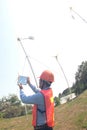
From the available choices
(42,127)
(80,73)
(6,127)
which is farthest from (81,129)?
(80,73)

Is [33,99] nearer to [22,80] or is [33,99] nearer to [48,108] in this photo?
[48,108]

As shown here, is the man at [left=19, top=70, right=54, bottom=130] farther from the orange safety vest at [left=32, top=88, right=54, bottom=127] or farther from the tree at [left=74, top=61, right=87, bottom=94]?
the tree at [left=74, top=61, right=87, bottom=94]

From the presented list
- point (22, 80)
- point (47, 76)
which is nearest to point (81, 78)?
point (22, 80)

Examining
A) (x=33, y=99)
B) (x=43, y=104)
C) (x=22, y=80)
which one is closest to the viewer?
(x=33, y=99)

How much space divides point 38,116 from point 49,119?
0.24 metres

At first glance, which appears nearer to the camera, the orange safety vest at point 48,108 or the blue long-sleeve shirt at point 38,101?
the blue long-sleeve shirt at point 38,101

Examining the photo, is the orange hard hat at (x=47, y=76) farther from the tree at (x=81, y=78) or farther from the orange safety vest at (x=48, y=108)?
the tree at (x=81, y=78)

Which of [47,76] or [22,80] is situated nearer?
[47,76]

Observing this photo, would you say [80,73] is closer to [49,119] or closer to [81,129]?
[81,129]

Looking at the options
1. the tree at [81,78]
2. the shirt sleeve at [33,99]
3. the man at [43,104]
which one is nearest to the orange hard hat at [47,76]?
the man at [43,104]

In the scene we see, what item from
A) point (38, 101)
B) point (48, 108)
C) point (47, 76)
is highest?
point (47, 76)

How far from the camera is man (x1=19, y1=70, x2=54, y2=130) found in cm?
776

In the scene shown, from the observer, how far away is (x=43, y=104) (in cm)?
782

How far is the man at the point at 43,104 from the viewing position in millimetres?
7758
